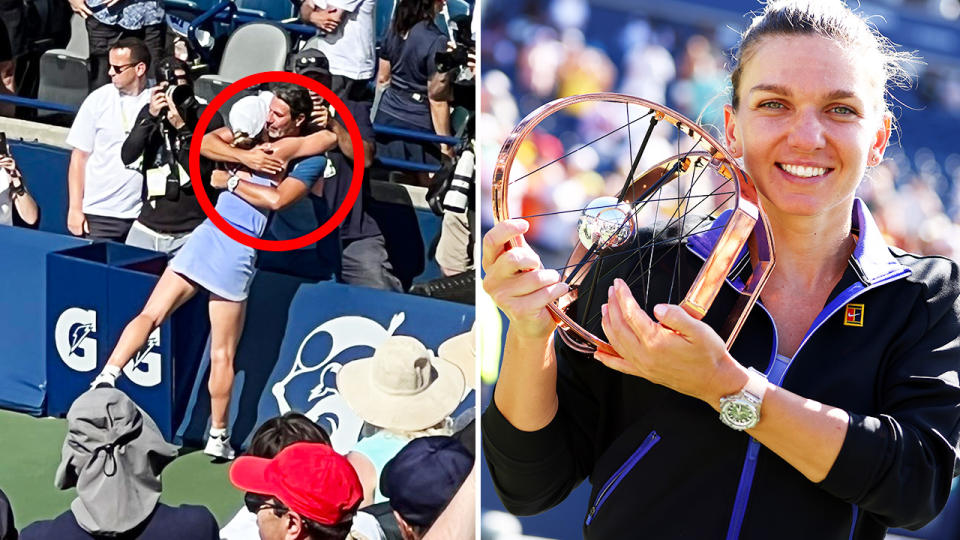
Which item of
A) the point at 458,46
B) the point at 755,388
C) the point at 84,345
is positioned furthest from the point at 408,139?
the point at 755,388

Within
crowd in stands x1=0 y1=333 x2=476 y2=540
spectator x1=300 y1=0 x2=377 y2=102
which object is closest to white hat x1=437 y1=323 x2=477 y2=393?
crowd in stands x1=0 y1=333 x2=476 y2=540

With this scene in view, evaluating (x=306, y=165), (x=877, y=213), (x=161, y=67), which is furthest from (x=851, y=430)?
(x=877, y=213)

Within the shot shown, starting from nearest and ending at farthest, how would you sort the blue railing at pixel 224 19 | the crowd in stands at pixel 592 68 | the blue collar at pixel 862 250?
the blue collar at pixel 862 250 < the blue railing at pixel 224 19 < the crowd in stands at pixel 592 68

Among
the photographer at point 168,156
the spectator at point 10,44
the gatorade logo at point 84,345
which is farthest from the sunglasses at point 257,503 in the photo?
the spectator at point 10,44

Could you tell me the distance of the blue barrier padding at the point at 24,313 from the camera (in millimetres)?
2346

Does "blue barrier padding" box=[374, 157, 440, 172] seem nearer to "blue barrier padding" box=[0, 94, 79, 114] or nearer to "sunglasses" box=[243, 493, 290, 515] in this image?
"blue barrier padding" box=[0, 94, 79, 114]

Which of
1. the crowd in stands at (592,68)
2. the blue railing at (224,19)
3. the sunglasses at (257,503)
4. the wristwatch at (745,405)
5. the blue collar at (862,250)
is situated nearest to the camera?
the wristwatch at (745,405)

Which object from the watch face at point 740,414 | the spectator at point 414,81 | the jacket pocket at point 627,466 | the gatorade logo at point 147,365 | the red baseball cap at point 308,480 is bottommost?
the red baseball cap at point 308,480

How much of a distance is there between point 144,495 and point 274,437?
1.13 feet

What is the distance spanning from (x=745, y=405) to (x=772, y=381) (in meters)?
0.15

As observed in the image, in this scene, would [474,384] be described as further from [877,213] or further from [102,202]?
[877,213]

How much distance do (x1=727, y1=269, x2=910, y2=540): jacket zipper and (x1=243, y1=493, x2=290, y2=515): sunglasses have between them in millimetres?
1271

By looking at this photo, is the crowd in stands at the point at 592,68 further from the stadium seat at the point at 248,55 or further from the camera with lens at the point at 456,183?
the stadium seat at the point at 248,55

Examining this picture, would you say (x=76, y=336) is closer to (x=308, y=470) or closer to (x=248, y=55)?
(x=308, y=470)
